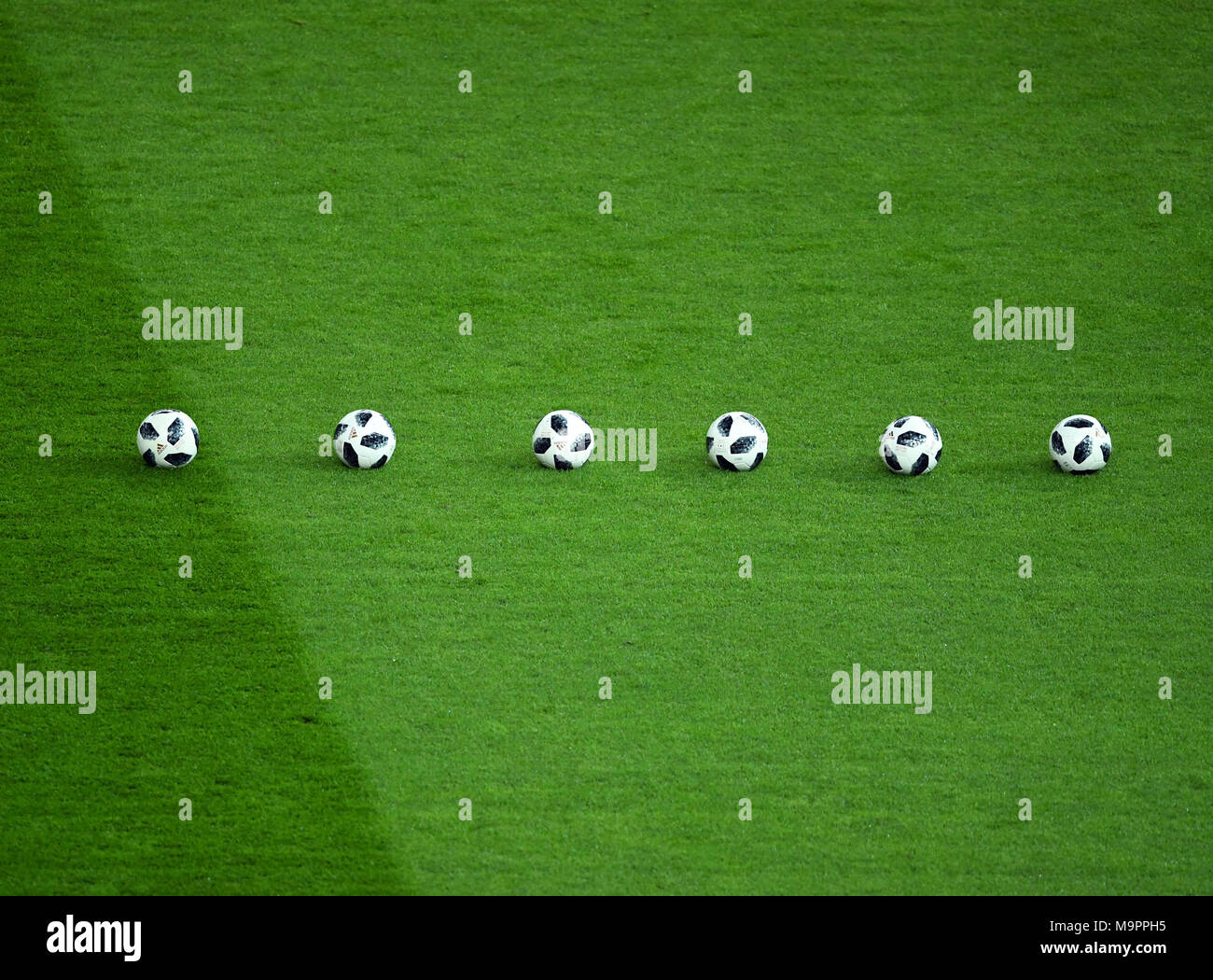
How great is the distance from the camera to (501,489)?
1032 cm

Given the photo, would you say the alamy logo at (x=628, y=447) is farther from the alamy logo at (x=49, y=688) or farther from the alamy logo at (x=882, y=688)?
the alamy logo at (x=49, y=688)

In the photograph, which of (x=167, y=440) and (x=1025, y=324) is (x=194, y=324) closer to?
(x=167, y=440)

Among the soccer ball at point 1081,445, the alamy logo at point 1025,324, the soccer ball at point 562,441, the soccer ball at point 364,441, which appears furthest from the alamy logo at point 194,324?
the soccer ball at point 1081,445

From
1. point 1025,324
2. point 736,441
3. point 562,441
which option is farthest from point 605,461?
point 1025,324

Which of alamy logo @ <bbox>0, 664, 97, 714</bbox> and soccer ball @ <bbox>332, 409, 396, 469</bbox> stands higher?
soccer ball @ <bbox>332, 409, 396, 469</bbox>

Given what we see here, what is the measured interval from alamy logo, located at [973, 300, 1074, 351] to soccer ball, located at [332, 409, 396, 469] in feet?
17.7

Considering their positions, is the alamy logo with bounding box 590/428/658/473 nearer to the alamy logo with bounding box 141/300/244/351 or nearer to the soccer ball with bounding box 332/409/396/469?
the soccer ball with bounding box 332/409/396/469

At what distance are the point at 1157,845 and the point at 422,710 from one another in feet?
13.3

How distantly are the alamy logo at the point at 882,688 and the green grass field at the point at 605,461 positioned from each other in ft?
0.31

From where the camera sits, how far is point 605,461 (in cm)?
1082

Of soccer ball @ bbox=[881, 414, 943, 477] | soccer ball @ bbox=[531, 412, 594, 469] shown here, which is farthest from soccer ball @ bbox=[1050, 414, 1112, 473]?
soccer ball @ bbox=[531, 412, 594, 469]

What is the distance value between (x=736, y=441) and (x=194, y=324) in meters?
5.25

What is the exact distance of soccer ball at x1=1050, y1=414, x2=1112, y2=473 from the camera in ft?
34.2

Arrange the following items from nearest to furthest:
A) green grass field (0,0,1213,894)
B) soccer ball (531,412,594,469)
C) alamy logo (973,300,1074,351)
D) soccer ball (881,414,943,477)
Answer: green grass field (0,0,1213,894) < soccer ball (881,414,943,477) < soccer ball (531,412,594,469) < alamy logo (973,300,1074,351)
